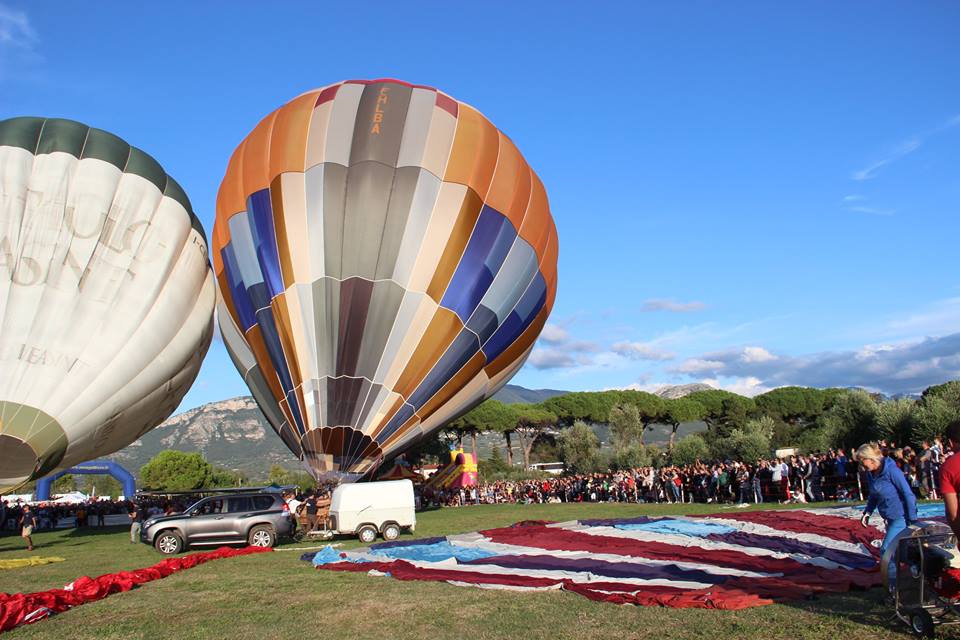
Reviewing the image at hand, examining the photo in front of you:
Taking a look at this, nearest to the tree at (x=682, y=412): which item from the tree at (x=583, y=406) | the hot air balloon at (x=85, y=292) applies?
the tree at (x=583, y=406)

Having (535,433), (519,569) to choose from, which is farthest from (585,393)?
(519,569)

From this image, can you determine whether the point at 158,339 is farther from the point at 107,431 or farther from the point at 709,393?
the point at 709,393

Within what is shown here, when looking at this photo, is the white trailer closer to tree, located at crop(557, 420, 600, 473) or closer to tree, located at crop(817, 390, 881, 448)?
tree, located at crop(817, 390, 881, 448)

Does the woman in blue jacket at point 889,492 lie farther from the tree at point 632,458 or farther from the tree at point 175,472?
the tree at point 175,472

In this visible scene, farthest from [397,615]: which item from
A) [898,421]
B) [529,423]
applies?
[529,423]

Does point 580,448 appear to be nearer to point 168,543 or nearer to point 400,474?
point 400,474

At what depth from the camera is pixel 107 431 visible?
1922 centimetres

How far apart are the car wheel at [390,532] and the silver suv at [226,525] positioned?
6.54ft

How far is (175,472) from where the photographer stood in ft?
311

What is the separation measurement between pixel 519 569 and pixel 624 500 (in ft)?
69.7

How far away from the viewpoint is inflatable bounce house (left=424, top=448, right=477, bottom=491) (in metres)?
40.8

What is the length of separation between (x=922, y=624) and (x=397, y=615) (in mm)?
4324

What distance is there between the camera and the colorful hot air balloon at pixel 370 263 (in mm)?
16344

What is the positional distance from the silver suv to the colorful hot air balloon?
1313 millimetres
